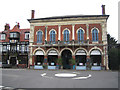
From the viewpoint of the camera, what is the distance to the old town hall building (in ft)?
74.5

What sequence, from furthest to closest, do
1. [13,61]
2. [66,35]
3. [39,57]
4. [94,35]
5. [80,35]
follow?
1. [13,61]
2. [39,57]
3. [66,35]
4. [80,35]
5. [94,35]

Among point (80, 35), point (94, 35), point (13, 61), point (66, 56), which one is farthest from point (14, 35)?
point (94, 35)

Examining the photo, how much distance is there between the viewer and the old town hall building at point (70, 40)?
22.7 m

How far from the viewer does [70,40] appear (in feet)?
78.0

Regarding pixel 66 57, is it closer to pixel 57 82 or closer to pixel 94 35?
pixel 94 35

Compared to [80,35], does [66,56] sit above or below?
below

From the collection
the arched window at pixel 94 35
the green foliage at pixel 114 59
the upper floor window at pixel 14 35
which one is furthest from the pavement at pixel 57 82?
the upper floor window at pixel 14 35

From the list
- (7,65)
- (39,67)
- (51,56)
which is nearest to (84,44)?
(51,56)

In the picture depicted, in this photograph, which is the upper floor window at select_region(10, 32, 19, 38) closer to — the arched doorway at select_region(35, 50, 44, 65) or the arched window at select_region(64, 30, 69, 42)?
the arched doorway at select_region(35, 50, 44, 65)

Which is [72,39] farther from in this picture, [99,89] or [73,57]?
[99,89]

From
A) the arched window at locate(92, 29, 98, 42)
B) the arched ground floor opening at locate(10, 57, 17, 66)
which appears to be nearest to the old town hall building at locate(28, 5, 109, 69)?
the arched window at locate(92, 29, 98, 42)

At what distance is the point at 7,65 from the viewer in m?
26.4

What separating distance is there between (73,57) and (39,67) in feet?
22.6

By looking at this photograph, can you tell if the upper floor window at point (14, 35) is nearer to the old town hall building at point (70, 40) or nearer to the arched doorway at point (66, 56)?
the old town hall building at point (70, 40)
